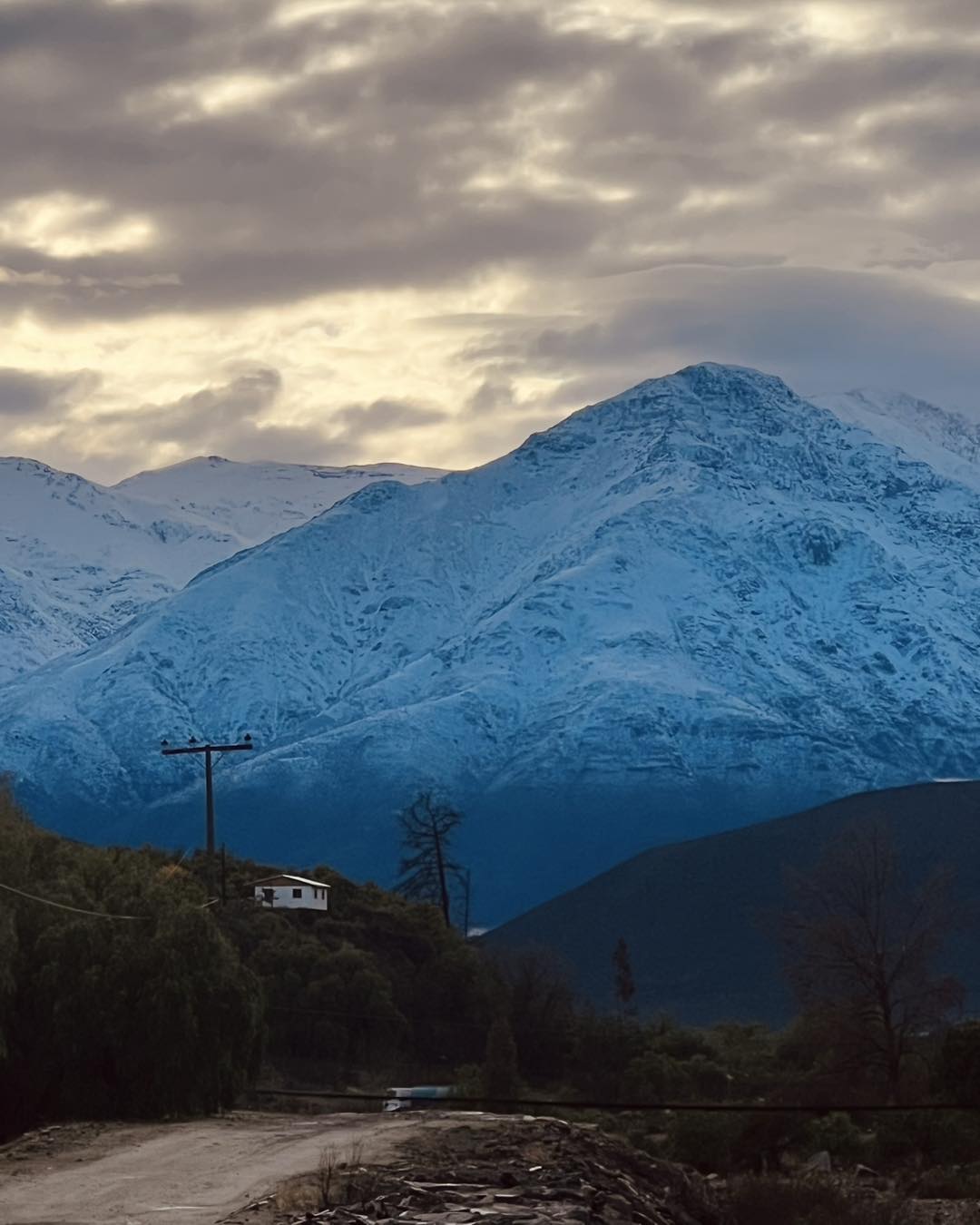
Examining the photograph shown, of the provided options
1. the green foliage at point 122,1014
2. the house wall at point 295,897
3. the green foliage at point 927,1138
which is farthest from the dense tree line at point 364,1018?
the house wall at point 295,897

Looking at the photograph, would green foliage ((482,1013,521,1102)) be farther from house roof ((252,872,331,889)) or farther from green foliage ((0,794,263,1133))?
house roof ((252,872,331,889))

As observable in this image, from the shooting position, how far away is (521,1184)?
35.0 m

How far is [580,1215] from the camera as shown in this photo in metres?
32.7

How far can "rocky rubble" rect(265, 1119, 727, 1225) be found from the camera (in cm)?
3225

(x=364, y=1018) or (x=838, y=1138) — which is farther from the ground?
(x=364, y=1018)

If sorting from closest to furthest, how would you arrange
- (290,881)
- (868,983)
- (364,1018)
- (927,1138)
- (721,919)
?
(927,1138) → (868,983) → (364,1018) → (290,881) → (721,919)

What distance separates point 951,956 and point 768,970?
48.1 ft

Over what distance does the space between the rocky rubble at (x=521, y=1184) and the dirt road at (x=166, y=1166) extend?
137 centimetres

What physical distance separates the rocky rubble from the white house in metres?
62.8

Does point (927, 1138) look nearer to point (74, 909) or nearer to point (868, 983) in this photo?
point (868, 983)

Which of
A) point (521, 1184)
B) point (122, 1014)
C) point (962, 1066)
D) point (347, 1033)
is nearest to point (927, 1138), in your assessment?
point (962, 1066)

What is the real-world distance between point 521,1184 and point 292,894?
7157cm

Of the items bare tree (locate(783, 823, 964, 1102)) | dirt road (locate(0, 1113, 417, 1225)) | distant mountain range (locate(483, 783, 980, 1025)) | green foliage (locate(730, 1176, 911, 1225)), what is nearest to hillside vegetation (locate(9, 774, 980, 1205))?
bare tree (locate(783, 823, 964, 1102))

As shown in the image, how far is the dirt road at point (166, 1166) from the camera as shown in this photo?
32.7 meters
